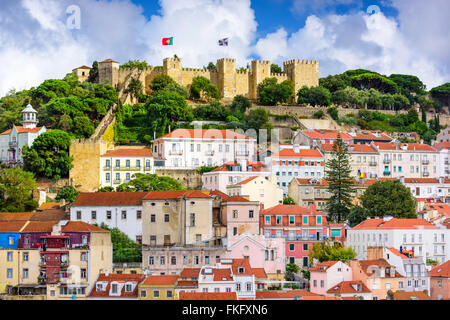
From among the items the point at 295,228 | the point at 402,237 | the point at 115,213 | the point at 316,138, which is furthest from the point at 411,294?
the point at 316,138

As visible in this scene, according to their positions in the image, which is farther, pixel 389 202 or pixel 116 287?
pixel 389 202

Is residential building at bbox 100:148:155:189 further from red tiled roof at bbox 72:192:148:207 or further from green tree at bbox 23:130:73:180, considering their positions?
red tiled roof at bbox 72:192:148:207

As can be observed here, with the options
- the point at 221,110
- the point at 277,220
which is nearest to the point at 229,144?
the point at 221,110

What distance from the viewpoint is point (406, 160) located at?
45312 mm

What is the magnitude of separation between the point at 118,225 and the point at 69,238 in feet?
9.91

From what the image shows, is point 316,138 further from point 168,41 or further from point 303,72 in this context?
point 303,72

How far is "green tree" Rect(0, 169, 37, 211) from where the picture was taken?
34562 mm

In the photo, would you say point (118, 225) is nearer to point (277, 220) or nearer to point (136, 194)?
point (136, 194)

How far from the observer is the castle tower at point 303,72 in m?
59.6

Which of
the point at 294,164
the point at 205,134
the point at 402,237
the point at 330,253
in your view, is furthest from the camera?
the point at 205,134

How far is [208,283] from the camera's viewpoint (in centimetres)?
2467

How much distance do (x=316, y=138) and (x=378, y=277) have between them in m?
20.8

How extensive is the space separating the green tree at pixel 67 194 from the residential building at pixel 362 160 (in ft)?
49.4

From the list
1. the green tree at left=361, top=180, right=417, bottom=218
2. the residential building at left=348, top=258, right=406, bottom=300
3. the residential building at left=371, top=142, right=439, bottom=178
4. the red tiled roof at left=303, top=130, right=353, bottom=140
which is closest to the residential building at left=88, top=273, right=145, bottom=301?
the residential building at left=348, top=258, right=406, bottom=300
